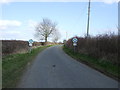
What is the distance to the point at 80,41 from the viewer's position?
1345 inches

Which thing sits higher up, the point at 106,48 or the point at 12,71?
the point at 106,48

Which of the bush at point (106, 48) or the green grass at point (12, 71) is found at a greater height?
the bush at point (106, 48)

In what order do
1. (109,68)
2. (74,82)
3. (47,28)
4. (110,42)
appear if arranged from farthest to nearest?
(47,28)
(110,42)
(109,68)
(74,82)

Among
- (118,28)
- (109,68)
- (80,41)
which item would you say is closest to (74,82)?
(109,68)

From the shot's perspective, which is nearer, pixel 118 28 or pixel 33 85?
pixel 33 85

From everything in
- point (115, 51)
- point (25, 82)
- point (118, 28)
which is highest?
point (118, 28)

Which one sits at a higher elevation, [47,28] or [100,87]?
[47,28]

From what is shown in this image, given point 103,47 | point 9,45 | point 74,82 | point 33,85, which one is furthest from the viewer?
point 9,45

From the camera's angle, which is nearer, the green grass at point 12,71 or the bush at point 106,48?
the green grass at point 12,71

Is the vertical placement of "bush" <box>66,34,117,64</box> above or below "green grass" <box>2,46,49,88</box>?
above

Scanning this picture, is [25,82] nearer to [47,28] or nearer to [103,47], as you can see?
[103,47]

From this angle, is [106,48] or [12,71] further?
[106,48]

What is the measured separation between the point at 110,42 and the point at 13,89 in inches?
520

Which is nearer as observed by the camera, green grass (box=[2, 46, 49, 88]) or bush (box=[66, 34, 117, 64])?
green grass (box=[2, 46, 49, 88])
